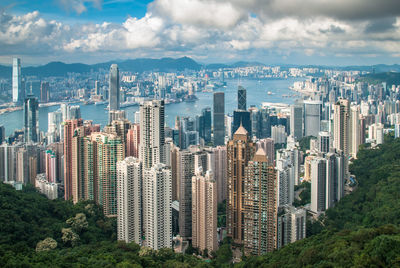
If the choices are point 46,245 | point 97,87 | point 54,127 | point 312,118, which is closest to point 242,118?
point 312,118

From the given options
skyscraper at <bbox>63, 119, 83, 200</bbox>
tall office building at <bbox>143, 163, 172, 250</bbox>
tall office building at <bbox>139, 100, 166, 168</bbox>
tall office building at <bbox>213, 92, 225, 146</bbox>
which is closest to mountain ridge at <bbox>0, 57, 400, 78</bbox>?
tall office building at <bbox>213, 92, 225, 146</bbox>

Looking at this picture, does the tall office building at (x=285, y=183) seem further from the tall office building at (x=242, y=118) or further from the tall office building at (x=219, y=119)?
the tall office building at (x=242, y=118)

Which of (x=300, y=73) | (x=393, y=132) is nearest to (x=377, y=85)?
(x=300, y=73)

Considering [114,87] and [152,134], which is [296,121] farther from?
[152,134]

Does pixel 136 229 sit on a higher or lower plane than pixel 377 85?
lower

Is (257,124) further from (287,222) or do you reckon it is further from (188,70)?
(287,222)
